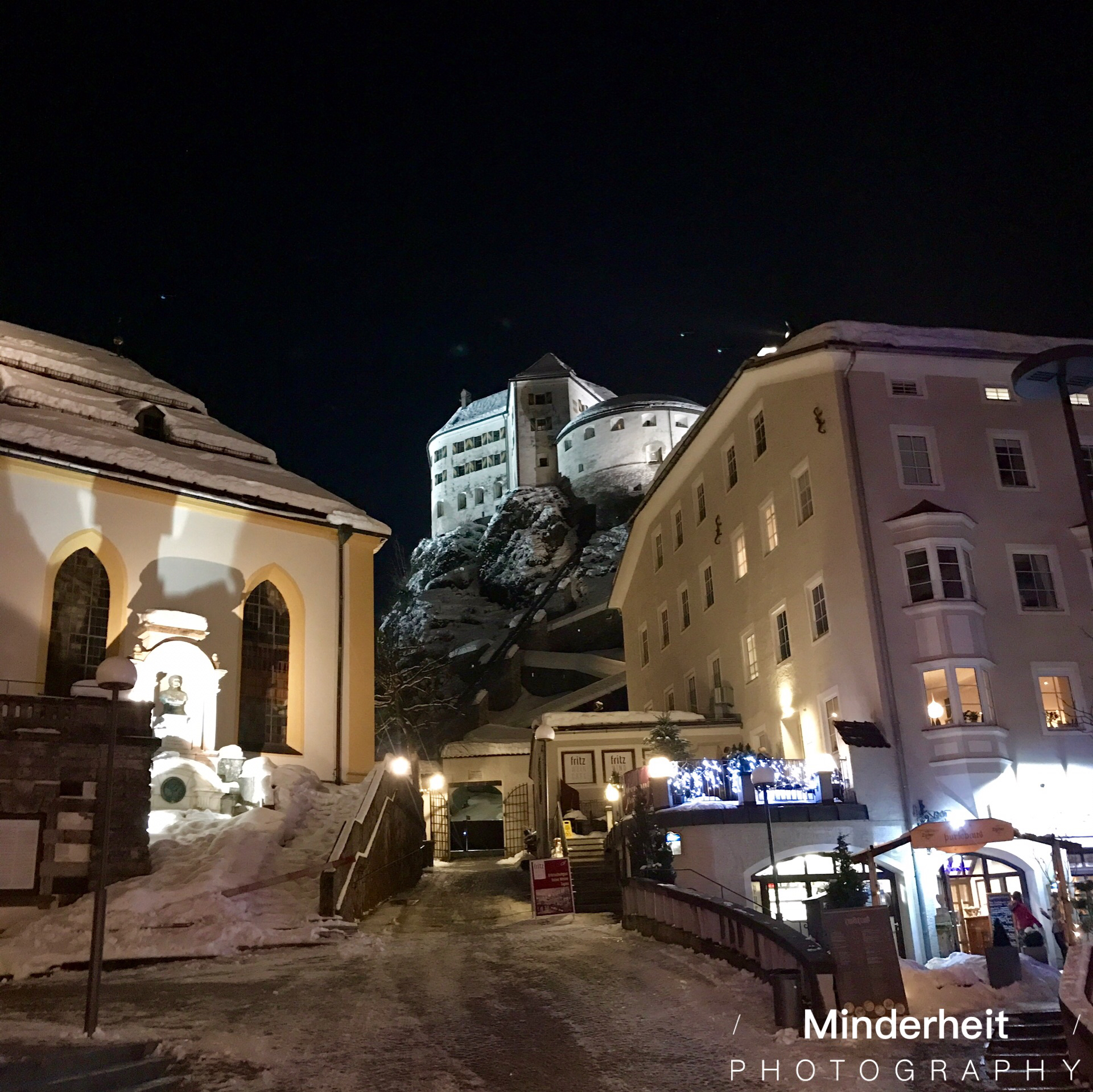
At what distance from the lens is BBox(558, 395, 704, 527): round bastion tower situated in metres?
90.2

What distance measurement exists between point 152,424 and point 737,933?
25783 mm

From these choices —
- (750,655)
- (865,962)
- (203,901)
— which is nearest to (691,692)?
(750,655)

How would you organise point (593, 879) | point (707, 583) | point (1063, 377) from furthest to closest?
point (707, 583)
point (593, 879)
point (1063, 377)

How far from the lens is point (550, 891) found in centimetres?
2252

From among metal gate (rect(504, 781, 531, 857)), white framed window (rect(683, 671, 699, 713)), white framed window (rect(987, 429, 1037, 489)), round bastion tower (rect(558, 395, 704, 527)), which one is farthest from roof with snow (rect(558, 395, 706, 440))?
white framed window (rect(987, 429, 1037, 489))

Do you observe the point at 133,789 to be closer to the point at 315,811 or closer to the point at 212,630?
the point at 315,811

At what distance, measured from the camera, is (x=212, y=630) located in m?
29.3

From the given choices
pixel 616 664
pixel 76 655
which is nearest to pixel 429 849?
pixel 76 655

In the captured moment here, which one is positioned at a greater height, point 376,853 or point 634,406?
point 634,406

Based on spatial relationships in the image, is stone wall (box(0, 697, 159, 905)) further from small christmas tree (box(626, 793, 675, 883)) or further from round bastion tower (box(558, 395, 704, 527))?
round bastion tower (box(558, 395, 704, 527))

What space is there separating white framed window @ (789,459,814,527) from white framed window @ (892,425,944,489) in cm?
228

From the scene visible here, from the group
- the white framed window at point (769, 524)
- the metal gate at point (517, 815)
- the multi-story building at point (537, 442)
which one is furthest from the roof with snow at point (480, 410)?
the white framed window at point (769, 524)

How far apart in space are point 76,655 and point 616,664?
45.1 meters

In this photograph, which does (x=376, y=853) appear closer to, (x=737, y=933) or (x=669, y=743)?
(x=669, y=743)
